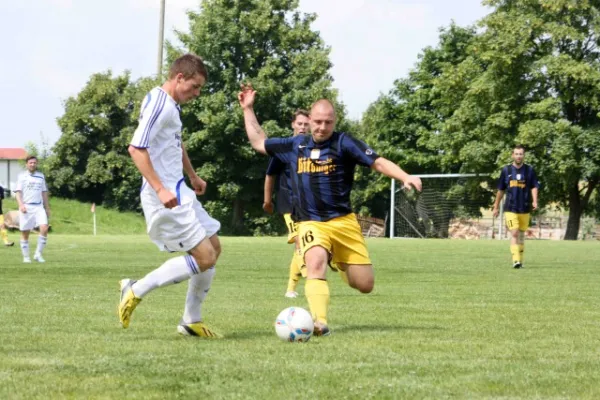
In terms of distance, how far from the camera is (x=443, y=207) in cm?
5066

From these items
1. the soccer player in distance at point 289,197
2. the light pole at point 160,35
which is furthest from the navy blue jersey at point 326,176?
the light pole at point 160,35

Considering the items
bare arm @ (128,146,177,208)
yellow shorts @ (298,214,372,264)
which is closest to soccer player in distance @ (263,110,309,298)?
yellow shorts @ (298,214,372,264)

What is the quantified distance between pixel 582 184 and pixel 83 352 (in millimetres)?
47295

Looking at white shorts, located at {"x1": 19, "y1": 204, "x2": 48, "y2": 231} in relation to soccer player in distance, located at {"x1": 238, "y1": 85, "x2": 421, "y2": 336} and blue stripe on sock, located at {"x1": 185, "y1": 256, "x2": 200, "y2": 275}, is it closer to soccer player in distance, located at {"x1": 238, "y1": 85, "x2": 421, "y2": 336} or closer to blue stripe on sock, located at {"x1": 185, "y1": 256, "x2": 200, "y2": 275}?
soccer player in distance, located at {"x1": 238, "y1": 85, "x2": 421, "y2": 336}

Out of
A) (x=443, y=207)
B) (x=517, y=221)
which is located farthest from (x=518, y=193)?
(x=443, y=207)

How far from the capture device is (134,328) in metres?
7.87

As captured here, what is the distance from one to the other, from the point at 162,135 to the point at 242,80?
165 feet

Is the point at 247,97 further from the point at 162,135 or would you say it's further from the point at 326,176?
the point at 162,135

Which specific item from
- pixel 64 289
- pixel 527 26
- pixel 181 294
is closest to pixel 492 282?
pixel 181 294

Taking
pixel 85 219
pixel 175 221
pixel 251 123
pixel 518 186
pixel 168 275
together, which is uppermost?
pixel 251 123

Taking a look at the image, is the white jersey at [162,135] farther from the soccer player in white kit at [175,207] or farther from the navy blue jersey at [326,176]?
the navy blue jersey at [326,176]

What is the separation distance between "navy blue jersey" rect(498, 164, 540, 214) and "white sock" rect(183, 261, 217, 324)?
13092 mm

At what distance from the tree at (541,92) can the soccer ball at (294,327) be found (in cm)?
4043

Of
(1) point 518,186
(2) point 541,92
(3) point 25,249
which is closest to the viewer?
(1) point 518,186
